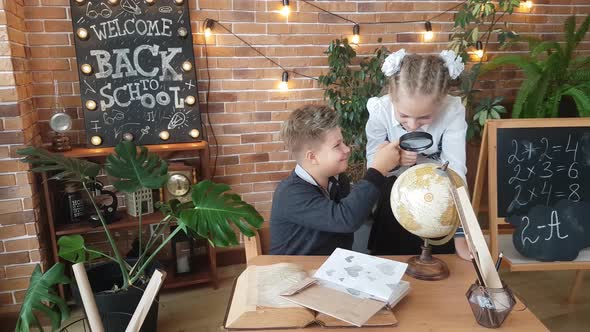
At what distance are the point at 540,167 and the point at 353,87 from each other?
1.41 m

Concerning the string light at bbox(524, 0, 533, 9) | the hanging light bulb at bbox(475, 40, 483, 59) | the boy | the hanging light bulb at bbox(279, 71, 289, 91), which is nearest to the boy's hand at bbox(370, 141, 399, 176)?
the boy

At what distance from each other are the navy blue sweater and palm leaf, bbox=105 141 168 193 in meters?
0.54

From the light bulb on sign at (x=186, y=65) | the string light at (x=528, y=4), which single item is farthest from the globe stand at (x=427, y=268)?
the string light at (x=528, y=4)

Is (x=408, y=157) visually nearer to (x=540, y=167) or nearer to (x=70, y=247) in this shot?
(x=540, y=167)

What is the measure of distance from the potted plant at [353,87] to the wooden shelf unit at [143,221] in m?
0.87

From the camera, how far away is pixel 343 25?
9.31 ft

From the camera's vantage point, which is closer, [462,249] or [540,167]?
[462,249]

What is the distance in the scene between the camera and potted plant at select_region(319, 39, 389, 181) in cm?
262

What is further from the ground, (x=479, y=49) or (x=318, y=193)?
(x=479, y=49)

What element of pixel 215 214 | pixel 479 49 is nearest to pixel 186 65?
pixel 215 214

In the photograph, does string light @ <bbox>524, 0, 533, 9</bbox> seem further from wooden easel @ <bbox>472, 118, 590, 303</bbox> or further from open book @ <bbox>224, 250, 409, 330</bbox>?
open book @ <bbox>224, 250, 409, 330</bbox>

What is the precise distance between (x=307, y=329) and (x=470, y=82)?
93.2 inches

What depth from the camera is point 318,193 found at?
57.7 inches

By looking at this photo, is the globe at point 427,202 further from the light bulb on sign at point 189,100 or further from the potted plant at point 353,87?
the light bulb on sign at point 189,100
